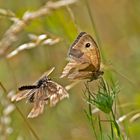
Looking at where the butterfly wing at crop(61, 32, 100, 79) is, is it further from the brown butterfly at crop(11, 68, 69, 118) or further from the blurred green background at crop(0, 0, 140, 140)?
the blurred green background at crop(0, 0, 140, 140)

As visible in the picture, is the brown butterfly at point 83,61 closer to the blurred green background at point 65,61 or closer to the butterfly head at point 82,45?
the butterfly head at point 82,45

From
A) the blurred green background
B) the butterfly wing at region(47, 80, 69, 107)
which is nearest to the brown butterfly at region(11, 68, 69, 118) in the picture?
the butterfly wing at region(47, 80, 69, 107)

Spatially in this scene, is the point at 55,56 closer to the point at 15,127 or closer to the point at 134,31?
the point at 134,31

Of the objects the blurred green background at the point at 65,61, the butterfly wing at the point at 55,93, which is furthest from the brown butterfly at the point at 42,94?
the blurred green background at the point at 65,61

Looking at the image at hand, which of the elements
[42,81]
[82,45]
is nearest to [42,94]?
[42,81]

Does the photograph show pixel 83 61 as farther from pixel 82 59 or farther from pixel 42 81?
pixel 42 81

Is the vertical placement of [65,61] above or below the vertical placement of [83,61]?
below
